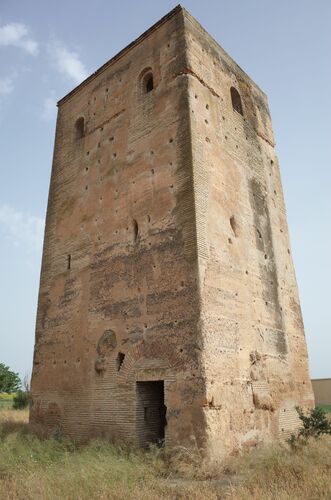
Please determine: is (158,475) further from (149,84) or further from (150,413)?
(149,84)

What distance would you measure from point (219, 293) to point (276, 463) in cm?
335

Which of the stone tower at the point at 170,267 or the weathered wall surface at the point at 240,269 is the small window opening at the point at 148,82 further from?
the weathered wall surface at the point at 240,269

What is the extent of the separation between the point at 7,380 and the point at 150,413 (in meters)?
33.6

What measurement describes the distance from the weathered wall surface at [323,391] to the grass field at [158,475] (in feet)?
81.5

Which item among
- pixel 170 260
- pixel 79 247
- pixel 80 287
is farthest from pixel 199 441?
pixel 79 247

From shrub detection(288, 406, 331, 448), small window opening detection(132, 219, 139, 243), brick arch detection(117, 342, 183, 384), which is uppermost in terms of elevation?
small window opening detection(132, 219, 139, 243)

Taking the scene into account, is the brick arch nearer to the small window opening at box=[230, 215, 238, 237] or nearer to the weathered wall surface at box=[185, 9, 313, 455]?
the weathered wall surface at box=[185, 9, 313, 455]

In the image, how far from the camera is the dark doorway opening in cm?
841

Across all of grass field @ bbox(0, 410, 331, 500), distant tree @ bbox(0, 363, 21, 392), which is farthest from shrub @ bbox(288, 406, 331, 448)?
distant tree @ bbox(0, 363, 21, 392)

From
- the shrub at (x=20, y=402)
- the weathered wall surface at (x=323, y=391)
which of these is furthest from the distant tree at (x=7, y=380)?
the weathered wall surface at (x=323, y=391)

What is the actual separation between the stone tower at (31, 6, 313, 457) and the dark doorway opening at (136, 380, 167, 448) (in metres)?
0.04

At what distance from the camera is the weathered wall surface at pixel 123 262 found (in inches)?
327

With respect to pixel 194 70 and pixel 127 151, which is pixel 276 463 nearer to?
pixel 127 151

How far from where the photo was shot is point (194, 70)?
1039cm
